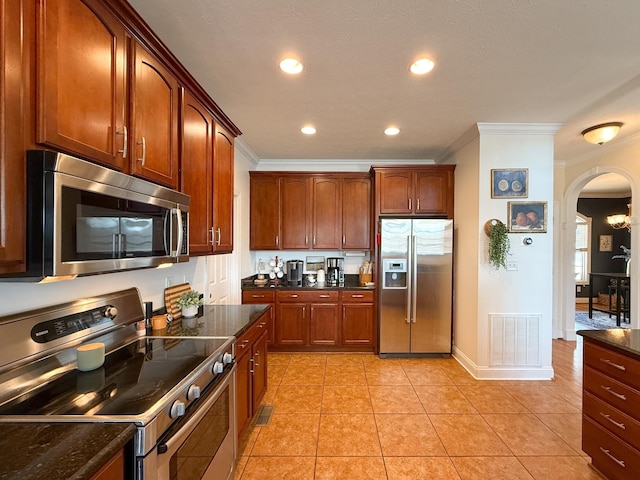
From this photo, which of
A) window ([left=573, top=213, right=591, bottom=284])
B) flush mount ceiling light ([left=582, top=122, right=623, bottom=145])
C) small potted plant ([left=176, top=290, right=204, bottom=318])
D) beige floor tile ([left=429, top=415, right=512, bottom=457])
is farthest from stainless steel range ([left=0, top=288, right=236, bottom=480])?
window ([left=573, top=213, right=591, bottom=284])

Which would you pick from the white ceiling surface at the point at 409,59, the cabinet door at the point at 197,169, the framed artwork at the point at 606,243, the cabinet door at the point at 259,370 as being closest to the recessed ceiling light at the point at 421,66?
the white ceiling surface at the point at 409,59

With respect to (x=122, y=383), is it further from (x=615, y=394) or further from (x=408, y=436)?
(x=615, y=394)

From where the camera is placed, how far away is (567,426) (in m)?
2.48

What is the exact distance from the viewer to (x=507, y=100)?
8.68ft

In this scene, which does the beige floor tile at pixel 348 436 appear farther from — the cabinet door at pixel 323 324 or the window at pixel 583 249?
the window at pixel 583 249

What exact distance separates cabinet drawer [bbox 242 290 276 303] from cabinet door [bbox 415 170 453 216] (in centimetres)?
219

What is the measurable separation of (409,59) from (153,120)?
162 cm

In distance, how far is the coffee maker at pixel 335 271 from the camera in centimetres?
441

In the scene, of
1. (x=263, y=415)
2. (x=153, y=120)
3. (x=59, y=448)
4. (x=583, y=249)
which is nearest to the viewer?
(x=59, y=448)

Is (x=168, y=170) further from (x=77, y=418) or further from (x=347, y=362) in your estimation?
(x=347, y=362)

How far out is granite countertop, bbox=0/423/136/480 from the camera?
74 centimetres

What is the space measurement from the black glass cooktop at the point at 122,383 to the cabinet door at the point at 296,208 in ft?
8.93

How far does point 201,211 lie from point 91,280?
2.57 feet

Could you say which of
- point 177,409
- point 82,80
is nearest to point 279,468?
point 177,409
